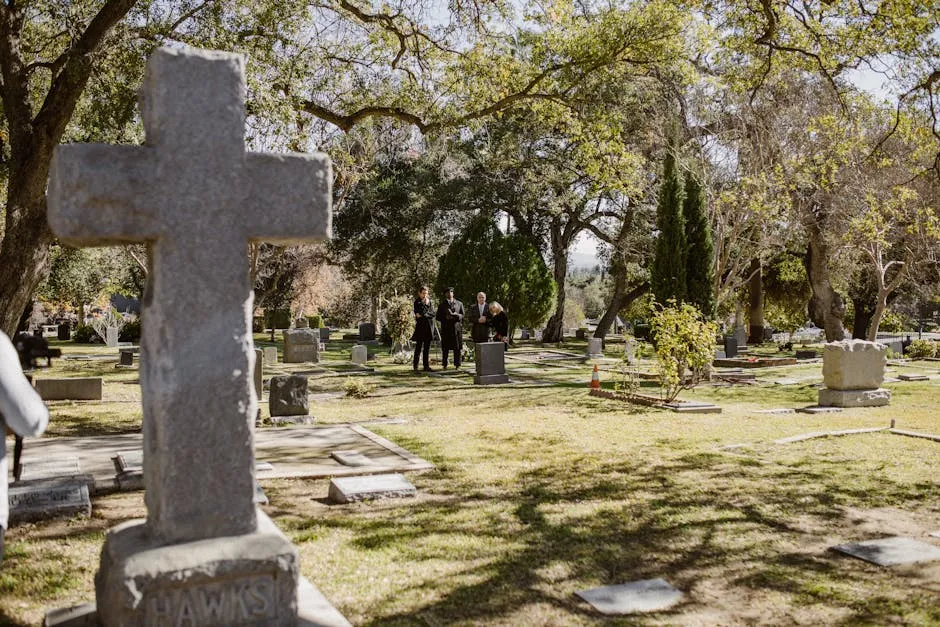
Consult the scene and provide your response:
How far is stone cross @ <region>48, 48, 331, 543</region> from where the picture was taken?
3.07 meters

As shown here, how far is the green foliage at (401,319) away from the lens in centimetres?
2195

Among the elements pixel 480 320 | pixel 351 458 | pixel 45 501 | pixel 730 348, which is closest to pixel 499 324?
pixel 480 320

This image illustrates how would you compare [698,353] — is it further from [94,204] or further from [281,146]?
[94,204]

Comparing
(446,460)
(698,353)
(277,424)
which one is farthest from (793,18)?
(277,424)

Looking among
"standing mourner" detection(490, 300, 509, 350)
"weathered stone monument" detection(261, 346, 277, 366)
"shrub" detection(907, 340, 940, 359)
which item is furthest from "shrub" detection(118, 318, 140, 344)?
"shrub" detection(907, 340, 940, 359)

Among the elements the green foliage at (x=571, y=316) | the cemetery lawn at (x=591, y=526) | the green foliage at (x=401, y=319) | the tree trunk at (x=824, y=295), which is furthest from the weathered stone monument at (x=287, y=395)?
the green foliage at (x=571, y=316)

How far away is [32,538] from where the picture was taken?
16.2 ft

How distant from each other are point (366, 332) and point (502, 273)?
5.78m

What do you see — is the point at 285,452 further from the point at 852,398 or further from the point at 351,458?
the point at 852,398

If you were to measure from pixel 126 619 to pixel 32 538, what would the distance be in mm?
2477

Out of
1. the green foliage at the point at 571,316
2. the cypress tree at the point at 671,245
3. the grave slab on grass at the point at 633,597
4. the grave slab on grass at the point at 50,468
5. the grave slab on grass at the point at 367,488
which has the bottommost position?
the grave slab on grass at the point at 633,597

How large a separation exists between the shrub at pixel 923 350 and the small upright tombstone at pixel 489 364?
55.1ft

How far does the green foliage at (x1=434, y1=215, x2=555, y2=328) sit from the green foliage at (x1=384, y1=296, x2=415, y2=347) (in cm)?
745

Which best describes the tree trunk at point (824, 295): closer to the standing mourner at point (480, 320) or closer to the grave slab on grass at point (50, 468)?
the standing mourner at point (480, 320)
